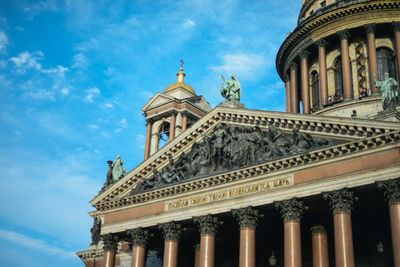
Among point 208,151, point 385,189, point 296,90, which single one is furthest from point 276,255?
point 296,90

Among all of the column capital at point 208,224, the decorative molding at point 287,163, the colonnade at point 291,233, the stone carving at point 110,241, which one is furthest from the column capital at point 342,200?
the stone carving at point 110,241

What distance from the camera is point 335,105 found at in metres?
33.1

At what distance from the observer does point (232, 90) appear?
1088 inches

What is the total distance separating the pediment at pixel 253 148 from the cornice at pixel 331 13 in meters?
14.6

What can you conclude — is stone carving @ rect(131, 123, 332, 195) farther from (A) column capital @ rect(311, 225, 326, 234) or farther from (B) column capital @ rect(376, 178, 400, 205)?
(A) column capital @ rect(311, 225, 326, 234)

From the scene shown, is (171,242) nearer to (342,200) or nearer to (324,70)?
(342,200)

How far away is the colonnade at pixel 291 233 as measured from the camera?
19.2 m

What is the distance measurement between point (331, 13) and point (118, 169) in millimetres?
18470

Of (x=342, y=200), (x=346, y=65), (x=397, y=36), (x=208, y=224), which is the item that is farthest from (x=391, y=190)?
(x=397, y=36)

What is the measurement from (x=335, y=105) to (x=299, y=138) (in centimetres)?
1193

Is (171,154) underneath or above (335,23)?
underneath

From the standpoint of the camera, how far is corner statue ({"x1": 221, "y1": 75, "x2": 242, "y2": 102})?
27.6 metres

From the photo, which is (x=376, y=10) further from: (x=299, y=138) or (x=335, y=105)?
(x=299, y=138)

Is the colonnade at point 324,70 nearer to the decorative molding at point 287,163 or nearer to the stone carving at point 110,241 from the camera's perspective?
the decorative molding at point 287,163
